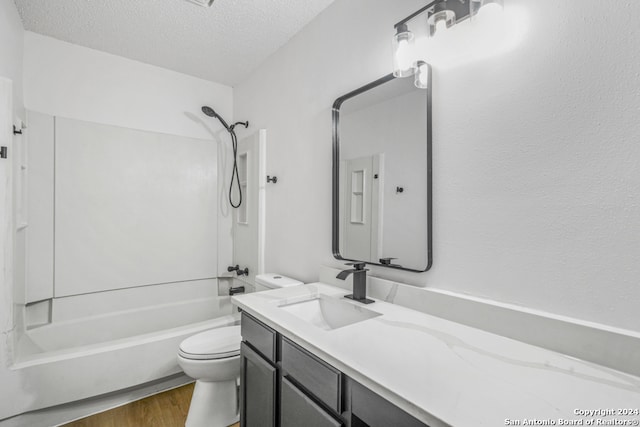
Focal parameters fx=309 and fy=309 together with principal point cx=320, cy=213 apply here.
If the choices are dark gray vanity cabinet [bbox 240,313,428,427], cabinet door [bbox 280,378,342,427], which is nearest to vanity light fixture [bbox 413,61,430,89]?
dark gray vanity cabinet [bbox 240,313,428,427]

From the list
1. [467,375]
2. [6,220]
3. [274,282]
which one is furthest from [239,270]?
[467,375]

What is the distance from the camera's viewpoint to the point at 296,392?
1032 millimetres

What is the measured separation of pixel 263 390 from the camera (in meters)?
1.24

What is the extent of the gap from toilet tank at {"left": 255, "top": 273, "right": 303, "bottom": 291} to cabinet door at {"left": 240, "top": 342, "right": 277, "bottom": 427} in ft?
1.61

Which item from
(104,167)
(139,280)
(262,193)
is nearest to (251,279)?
(262,193)

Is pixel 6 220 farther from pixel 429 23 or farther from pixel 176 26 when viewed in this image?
pixel 429 23

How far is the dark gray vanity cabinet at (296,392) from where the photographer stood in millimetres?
775

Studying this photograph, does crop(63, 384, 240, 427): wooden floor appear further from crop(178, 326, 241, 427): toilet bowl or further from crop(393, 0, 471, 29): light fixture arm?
crop(393, 0, 471, 29): light fixture arm

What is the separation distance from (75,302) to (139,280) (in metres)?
0.41

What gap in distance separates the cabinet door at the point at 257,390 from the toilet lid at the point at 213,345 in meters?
0.37

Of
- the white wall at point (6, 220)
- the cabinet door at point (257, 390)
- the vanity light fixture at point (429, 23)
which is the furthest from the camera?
the white wall at point (6, 220)

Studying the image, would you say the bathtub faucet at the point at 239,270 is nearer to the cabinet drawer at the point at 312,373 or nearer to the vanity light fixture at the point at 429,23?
the cabinet drawer at the point at 312,373

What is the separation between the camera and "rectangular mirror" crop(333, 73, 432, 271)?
1256mm

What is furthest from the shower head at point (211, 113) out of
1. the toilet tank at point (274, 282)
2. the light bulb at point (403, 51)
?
the light bulb at point (403, 51)
